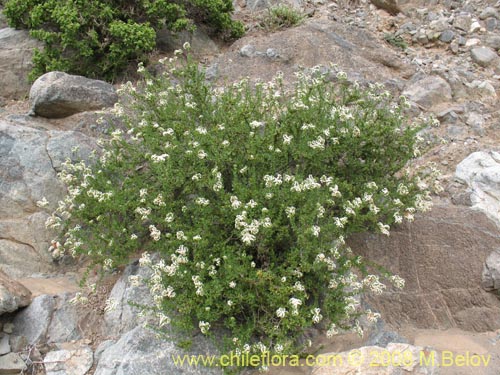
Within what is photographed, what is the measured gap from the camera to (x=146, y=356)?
418 centimetres

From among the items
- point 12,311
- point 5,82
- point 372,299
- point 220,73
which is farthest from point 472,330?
point 5,82

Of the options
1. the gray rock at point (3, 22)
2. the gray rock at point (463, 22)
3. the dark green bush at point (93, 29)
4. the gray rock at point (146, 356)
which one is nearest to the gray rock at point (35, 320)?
the gray rock at point (146, 356)

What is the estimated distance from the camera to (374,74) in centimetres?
832

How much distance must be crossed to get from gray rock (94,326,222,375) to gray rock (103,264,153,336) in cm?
35

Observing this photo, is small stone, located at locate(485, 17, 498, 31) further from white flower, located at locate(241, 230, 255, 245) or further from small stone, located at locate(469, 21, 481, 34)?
white flower, located at locate(241, 230, 255, 245)

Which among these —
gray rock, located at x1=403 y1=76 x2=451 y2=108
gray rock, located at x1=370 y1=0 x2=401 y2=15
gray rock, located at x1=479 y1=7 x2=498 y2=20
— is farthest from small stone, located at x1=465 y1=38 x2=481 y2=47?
gray rock, located at x1=370 y1=0 x2=401 y2=15

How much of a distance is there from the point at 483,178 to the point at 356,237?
5.97 feet

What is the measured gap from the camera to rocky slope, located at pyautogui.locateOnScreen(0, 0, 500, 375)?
4535mm

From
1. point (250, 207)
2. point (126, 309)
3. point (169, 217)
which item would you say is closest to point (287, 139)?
point (250, 207)

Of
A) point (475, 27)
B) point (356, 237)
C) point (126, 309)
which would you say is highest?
point (475, 27)

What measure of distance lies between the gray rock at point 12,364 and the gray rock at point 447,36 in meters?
8.60

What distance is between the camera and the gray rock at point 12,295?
15.0ft

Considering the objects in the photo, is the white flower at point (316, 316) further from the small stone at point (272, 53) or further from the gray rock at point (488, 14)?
the gray rock at point (488, 14)

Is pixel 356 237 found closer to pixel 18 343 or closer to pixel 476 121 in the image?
pixel 476 121
